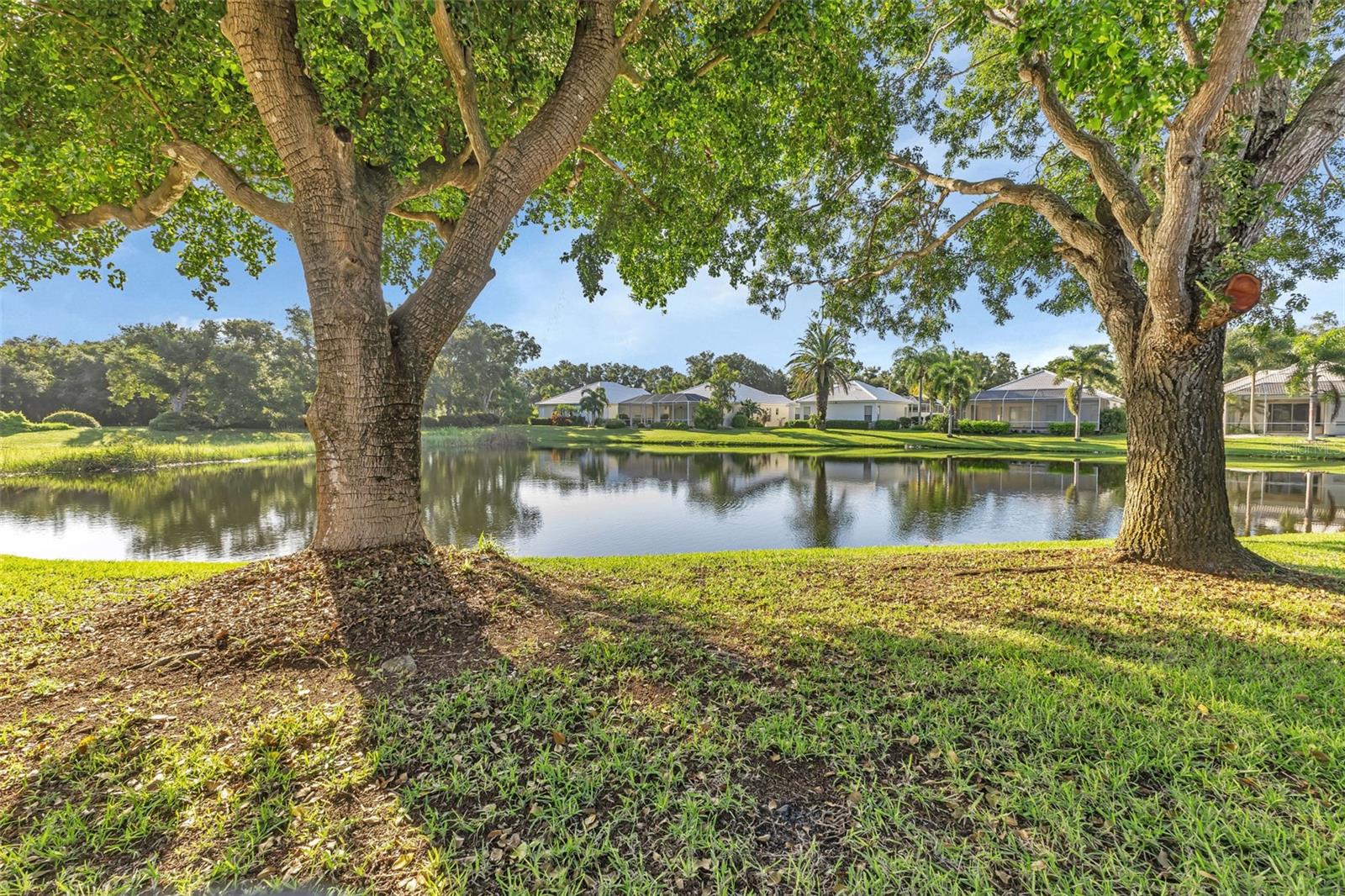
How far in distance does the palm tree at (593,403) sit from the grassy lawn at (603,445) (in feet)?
11.4

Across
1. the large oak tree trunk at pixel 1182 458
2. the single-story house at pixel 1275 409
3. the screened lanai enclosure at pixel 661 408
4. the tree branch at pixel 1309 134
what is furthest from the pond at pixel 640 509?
the screened lanai enclosure at pixel 661 408

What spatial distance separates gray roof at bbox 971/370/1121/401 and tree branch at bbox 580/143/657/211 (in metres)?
41.1

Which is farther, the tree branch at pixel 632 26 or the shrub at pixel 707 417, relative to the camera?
the shrub at pixel 707 417

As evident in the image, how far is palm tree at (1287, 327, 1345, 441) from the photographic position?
2416cm

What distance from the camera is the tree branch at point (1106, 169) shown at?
4.73 m

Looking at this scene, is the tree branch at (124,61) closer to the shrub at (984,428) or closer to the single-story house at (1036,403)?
the shrub at (984,428)

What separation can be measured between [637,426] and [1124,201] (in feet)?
134

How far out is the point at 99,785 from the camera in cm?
198

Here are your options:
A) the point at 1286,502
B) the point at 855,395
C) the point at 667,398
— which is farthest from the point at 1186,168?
the point at 855,395

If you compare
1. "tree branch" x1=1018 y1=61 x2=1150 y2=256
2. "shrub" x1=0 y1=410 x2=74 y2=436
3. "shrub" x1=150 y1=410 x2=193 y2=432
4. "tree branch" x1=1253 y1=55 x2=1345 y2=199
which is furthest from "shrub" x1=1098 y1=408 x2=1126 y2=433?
"shrub" x1=0 y1=410 x2=74 y2=436

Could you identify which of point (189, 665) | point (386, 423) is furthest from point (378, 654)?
point (386, 423)

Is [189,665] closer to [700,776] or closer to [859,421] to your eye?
[700,776]

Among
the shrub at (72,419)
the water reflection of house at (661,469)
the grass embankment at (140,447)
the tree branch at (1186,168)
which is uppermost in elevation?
the tree branch at (1186,168)

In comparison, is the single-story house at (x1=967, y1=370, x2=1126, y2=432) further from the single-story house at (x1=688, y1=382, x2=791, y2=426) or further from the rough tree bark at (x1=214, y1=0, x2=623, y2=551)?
the rough tree bark at (x1=214, y1=0, x2=623, y2=551)
